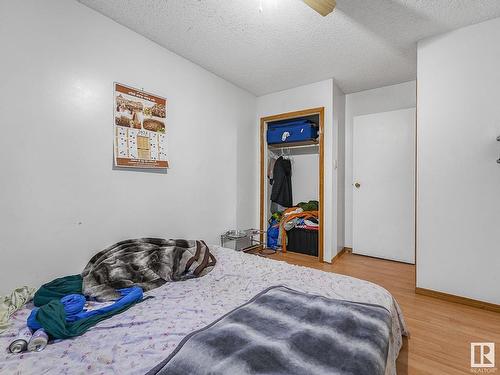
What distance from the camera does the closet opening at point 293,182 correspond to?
340cm

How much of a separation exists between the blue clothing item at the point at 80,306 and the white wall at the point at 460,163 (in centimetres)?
255

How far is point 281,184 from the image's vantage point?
12.6ft

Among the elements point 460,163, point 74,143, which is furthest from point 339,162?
point 74,143

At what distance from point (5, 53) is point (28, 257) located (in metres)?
1.31

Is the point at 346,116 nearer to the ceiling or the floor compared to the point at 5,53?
nearer to the ceiling

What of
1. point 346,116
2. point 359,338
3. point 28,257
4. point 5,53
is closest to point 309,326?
point 359,338

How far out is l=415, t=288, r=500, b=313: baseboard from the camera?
78.4 inches

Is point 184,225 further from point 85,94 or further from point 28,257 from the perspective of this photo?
point 85,94

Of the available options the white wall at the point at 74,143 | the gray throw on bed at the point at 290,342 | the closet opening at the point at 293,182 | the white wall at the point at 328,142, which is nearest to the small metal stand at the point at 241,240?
the closet opening at the point at 293,182

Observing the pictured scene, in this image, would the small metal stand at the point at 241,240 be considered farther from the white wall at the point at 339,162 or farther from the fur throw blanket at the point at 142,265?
the white wall at the point at 339,162

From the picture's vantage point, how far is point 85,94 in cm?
184

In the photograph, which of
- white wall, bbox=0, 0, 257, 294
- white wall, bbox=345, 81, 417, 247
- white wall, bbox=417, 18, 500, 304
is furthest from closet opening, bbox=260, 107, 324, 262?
white wall, bbox=0, 0, 257, 294

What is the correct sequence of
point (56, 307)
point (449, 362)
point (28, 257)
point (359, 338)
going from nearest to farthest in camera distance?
point (359, 338) < point (56, 307) < point (449, 362) < point (28, 257)

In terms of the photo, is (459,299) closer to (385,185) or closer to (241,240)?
(385,185)
